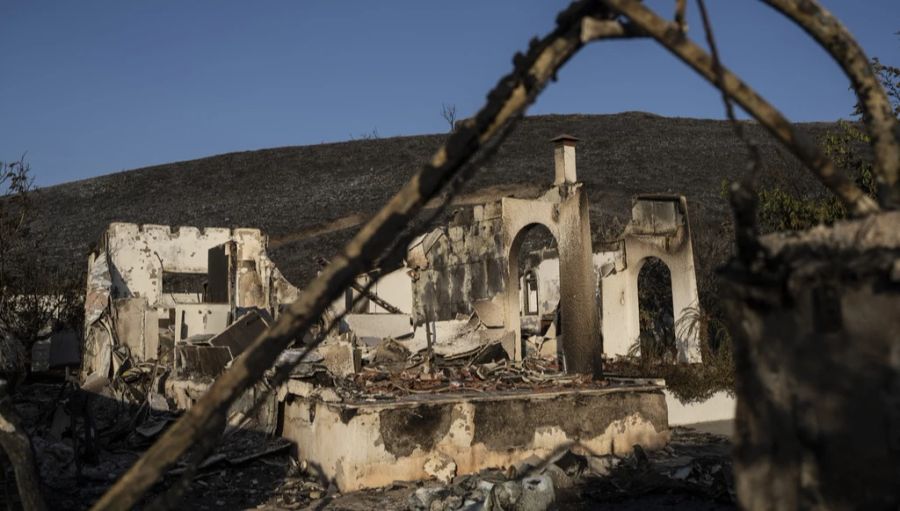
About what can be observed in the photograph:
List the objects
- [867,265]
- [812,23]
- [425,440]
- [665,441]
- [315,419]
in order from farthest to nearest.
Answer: [665,441], [315,419], [425,440], [812,23], [867,265]

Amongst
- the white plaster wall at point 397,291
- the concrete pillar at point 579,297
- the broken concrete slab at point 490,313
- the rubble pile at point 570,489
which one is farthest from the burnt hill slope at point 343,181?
the rubble pile at point 570,489

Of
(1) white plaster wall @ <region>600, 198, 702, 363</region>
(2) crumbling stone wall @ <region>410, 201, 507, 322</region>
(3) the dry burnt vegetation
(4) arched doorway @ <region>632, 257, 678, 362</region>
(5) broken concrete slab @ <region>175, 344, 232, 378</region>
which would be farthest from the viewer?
(3) the dry burnt vegetation

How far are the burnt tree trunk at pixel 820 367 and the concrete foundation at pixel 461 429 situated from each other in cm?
660

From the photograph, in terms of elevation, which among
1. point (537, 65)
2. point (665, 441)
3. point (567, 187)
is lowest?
point (665, 441)

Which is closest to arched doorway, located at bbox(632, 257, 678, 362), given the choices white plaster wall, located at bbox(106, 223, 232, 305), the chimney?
the chimney

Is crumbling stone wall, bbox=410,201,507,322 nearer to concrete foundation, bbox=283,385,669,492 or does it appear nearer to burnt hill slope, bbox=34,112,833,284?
concrete foundation, bbox=283,385,669,492

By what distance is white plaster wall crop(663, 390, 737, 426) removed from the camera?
1467 centimetres

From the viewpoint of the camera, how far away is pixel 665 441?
1181 centimetres

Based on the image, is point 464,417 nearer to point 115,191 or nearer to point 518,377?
point 518,377

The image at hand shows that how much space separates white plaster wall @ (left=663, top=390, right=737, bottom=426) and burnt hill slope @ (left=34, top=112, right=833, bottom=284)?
62.3 ft

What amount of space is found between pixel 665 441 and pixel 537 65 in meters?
9.25

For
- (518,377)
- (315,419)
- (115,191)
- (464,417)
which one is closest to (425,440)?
(464,417)

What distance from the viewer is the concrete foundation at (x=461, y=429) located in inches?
376

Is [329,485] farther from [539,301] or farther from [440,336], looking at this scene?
[539,301]
